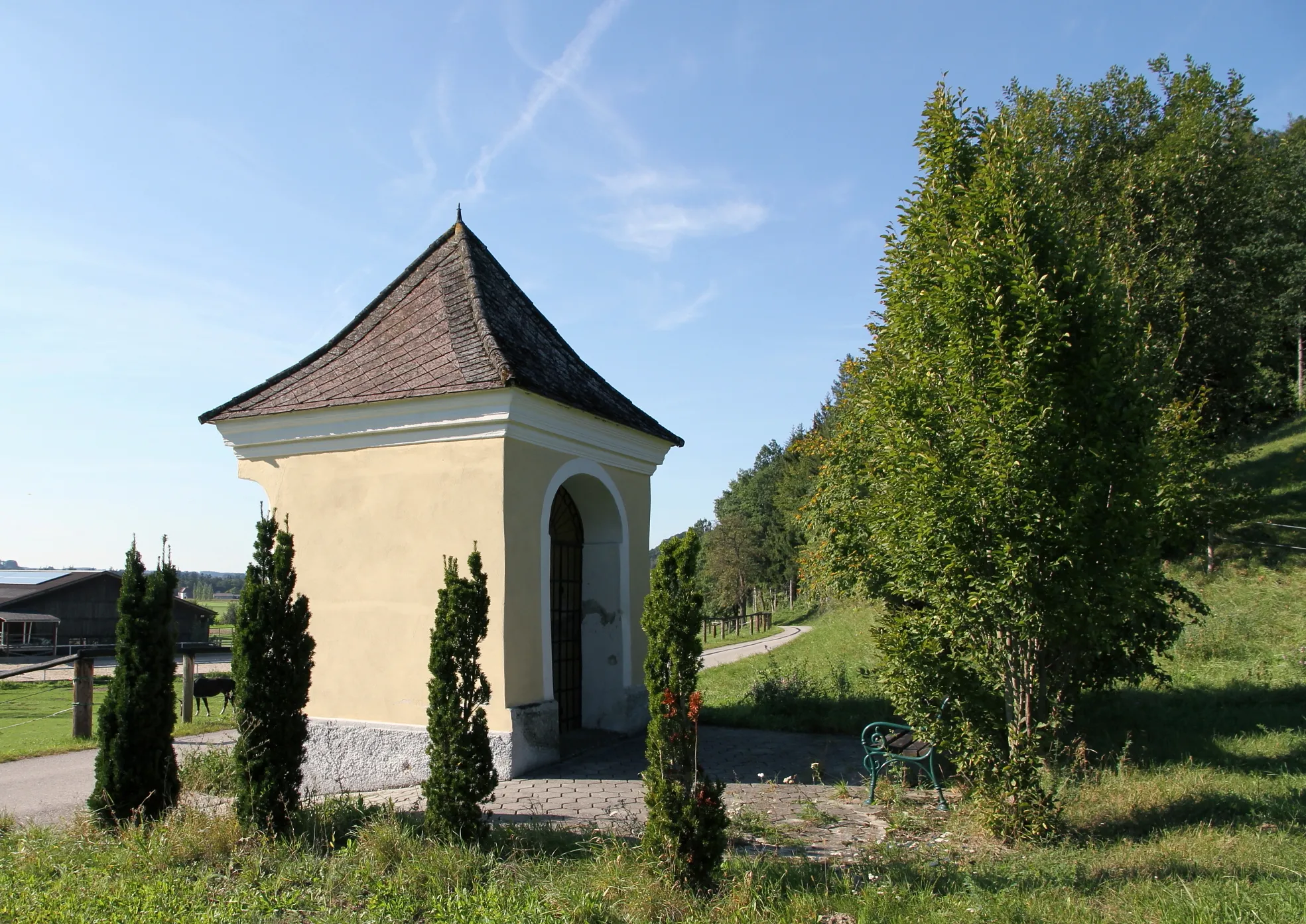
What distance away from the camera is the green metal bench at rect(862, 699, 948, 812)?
24.8 ft

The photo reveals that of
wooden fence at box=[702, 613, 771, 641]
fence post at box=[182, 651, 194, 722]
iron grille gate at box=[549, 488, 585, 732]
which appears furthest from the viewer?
wooden fence at box=[702, 613, 771, 641]

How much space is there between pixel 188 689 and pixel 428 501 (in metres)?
7.73

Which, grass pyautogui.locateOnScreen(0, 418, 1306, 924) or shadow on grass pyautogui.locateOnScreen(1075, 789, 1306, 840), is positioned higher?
grass pyautogui.locateOnScreen(0, 418, 1306, 924)

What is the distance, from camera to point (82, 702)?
41.5 feet

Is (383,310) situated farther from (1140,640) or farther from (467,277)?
(1140,640)

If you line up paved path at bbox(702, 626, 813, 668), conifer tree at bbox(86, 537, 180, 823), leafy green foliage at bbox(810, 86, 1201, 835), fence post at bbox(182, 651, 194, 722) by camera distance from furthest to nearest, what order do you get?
paved path at bbox(702, 626, 813, 668)
fence post at bbox(182, 651, 194, 722)
conifer tree at bbox(86, 537, 180, 823)
leafy green foliage at bbox(810, 86, 1201, 835)

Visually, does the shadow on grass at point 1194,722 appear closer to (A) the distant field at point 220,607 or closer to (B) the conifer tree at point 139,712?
(B) the conifer tree at point 139,712

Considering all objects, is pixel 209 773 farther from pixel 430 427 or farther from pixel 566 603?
pixel 566 603

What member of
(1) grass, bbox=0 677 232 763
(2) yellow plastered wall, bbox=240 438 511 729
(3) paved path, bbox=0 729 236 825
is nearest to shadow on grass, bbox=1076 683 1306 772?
(2) yellow plastered wall, bbox=240 438 511 729

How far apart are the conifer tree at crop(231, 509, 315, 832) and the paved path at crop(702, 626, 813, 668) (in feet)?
58.7

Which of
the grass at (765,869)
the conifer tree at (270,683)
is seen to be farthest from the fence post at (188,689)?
the conifer tree at (270,683)

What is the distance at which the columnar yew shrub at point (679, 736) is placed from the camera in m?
4.95

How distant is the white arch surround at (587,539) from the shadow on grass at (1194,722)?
5.72 metres

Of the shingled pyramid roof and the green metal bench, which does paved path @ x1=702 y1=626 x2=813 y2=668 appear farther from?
the green metal bench
